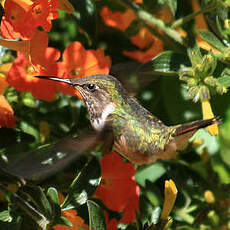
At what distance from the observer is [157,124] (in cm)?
148

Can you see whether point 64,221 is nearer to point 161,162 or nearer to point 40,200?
point 40,200

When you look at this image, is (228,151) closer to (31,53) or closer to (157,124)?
(157,124)

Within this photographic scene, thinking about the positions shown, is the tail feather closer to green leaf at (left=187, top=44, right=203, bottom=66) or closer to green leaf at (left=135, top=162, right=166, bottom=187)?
green leaf at (left=187, top=44, right=203, bottom=66)

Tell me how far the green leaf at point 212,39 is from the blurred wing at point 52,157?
22.8 inches

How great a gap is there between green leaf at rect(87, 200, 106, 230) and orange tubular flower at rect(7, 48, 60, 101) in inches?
16.4

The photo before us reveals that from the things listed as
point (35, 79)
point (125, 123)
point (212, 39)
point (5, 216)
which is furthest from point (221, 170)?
point (5, 216)

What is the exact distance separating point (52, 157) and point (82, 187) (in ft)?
0.98

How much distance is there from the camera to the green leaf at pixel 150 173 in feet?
5.99

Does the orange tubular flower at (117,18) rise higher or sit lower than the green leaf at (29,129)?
higher

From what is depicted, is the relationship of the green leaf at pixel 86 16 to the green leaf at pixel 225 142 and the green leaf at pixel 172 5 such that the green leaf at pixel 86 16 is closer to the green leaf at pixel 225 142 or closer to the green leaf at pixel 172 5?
the green leaf at pixel 172 5

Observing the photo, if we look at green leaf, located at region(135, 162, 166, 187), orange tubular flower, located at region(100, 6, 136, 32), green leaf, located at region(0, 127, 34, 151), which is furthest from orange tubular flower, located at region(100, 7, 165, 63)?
green leaf, located at region(0, 127, 34, 151)

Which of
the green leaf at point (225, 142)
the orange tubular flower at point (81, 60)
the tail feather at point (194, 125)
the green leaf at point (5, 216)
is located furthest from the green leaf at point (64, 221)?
the green leaf at point (225, 142)

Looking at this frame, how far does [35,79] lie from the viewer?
1.61 meters

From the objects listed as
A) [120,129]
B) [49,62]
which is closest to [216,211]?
[120,129]
